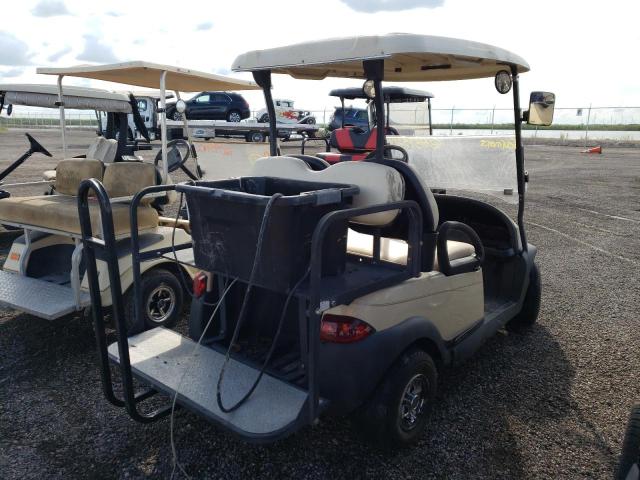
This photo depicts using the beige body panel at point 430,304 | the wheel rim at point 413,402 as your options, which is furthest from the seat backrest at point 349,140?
the wheel rim at point 413,402

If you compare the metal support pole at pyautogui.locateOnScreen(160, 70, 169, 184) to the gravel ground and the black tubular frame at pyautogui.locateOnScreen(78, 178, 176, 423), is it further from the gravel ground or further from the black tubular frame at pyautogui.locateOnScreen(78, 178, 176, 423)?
the black tubular frame at pyautogui.locateOnScreen(78, 178, 176, 423)

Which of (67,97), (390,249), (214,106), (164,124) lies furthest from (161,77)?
(214,106)

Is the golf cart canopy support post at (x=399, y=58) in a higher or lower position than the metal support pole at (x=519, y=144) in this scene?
higher

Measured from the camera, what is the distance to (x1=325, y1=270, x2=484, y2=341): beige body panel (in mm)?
2305

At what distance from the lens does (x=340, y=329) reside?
2240mm

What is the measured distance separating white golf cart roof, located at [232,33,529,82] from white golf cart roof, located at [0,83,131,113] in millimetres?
3106

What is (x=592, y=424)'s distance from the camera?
9.12 feet

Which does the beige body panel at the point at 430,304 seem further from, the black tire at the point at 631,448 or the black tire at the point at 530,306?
the black tire at the point at 631,448

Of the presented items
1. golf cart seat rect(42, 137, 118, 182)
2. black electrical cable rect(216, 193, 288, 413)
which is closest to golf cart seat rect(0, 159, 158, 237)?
golf cart seat rect(42, 137, 118, 182)

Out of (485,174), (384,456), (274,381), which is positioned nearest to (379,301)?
(274,381)

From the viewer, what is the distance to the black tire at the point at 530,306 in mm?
3818

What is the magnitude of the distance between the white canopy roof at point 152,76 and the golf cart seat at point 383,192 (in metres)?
1.86

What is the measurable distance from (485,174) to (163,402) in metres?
2.83

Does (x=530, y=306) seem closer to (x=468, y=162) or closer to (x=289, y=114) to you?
(x=468, y=162)
